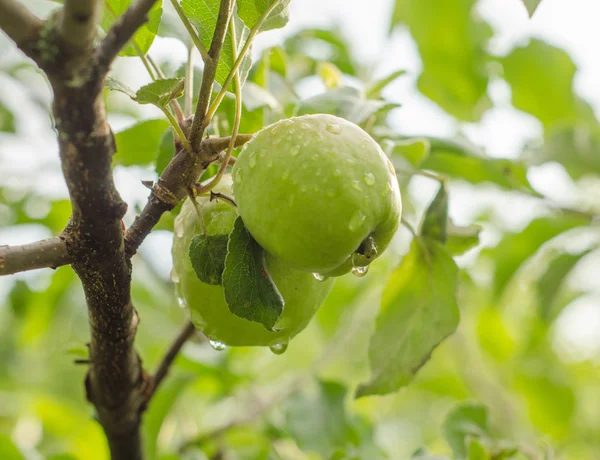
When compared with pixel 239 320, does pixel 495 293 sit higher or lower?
lower

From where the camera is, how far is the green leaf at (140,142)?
101 cm

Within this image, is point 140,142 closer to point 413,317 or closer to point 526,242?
point 413,317

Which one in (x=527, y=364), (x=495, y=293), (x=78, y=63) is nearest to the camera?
(x=78, y=63)

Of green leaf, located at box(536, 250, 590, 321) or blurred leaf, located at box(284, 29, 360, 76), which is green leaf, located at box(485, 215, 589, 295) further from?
blurred leaf, located at box(284, 29, 360, 76)

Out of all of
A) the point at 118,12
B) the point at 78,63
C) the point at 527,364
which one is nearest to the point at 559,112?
the point at 527,364

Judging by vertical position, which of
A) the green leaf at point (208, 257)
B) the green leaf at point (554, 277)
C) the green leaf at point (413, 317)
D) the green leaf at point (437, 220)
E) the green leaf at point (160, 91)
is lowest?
the green leaf at point (554, 277)

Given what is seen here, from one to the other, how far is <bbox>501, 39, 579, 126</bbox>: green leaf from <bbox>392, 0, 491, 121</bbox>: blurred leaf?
4.1 inches

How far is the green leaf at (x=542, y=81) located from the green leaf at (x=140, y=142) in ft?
2.98

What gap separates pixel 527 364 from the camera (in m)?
1.92

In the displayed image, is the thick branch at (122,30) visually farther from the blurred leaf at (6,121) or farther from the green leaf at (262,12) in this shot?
the blurred leaf at (6,121)

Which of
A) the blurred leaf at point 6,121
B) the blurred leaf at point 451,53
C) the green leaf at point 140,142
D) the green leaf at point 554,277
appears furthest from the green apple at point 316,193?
the blurred leaf at point 6,121

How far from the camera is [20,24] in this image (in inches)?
17.3

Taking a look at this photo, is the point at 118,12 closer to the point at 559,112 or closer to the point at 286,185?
the point at 286,185

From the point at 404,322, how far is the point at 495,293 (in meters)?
0.77
